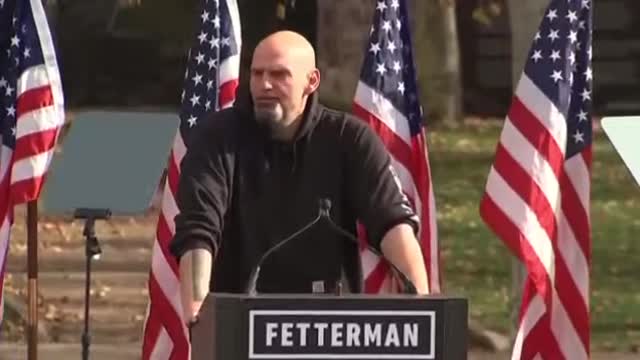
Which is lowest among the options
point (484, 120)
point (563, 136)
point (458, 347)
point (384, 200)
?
point (458, 347)

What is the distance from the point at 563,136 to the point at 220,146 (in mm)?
2911

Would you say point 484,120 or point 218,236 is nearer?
point 218,236

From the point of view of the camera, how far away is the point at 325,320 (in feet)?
19.2

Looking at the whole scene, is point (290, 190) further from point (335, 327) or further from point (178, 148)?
point (178, 148)

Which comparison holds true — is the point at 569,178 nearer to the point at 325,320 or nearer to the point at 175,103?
the point at 325,320

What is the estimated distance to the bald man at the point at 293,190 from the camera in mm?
6480

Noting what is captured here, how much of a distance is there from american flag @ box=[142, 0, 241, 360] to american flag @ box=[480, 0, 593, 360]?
1.41 meters

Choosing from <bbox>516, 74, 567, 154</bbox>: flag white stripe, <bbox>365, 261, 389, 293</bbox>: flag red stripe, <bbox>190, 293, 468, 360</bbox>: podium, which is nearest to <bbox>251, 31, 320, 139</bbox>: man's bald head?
<bbox>190, 293, 468, 360</bbox>: podium

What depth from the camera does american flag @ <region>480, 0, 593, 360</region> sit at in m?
8.91

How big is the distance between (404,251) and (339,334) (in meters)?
0.69

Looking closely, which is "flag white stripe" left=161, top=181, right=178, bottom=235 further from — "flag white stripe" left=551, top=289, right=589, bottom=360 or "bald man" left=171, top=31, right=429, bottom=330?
"bald man" left=171, top=31, right=429, bottom=330

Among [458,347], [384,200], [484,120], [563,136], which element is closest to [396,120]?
[563,136]

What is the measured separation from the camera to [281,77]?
6.32m

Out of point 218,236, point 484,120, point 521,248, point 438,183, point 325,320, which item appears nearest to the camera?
point 325,320
